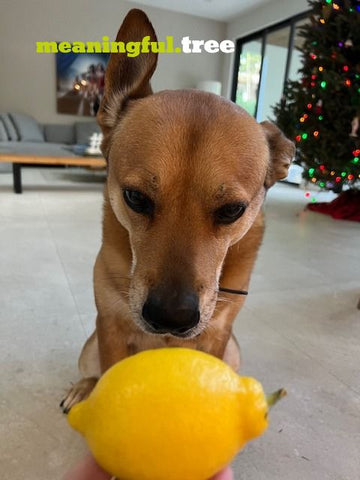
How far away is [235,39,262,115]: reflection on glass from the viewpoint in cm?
693

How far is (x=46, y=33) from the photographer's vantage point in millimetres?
6602

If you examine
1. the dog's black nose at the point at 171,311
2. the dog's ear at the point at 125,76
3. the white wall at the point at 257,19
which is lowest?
the dog's black nose at the point at 171,311

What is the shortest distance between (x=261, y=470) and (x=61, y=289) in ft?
3.66

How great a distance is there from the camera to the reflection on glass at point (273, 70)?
251 inches

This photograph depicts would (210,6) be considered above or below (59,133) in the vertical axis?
above

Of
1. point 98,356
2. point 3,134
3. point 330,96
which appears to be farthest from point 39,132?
point 98,356

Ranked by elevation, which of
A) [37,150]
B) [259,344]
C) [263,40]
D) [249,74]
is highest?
[263,40]

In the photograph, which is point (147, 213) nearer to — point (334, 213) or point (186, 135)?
point (186, 135)

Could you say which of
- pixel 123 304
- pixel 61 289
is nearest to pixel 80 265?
pixel 61 289

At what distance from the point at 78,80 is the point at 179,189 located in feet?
23.3

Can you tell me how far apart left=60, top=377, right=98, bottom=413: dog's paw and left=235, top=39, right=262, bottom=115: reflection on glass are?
668 centimetres

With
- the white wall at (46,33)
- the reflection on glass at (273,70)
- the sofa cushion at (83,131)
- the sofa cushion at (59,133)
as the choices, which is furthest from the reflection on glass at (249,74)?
the sofa cushion at (59,133)

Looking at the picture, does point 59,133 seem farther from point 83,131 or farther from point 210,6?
point 210,6

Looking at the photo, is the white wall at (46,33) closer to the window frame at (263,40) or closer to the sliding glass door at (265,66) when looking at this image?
the window frame at (263,40)
